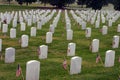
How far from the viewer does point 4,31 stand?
20.3 meters

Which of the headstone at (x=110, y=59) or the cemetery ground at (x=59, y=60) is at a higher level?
the headstone at (x=110, y=59)

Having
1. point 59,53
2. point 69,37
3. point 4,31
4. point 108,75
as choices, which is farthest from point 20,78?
point 4,31

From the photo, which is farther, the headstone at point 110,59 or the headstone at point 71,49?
the headstone at point 71,49

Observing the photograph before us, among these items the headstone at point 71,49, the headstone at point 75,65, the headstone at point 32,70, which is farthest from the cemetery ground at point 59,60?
the headstone at point 32,70

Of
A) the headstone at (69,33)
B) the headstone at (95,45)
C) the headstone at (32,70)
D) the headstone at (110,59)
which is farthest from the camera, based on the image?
the headstone at (69,33)

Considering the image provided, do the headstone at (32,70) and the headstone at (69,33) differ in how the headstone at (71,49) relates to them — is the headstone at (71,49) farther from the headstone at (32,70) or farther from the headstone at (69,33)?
the headstone at (69,33)

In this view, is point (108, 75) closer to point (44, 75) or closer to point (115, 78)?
point (115, 78)

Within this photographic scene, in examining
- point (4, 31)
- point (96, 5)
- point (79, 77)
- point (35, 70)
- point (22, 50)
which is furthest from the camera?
point (96, 5)

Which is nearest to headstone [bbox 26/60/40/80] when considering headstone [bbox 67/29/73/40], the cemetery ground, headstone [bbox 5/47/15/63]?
the cemetery ground

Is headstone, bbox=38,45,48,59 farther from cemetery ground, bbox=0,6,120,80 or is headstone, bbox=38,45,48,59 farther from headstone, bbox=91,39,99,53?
headstone, bbox=91,39,99,53

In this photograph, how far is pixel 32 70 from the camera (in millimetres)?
9602

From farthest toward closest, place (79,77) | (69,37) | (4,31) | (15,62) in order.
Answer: (4,31) < (69,37) < (15,62) < (79,77)

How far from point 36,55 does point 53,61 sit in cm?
131

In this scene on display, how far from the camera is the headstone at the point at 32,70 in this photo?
9.45 metres
